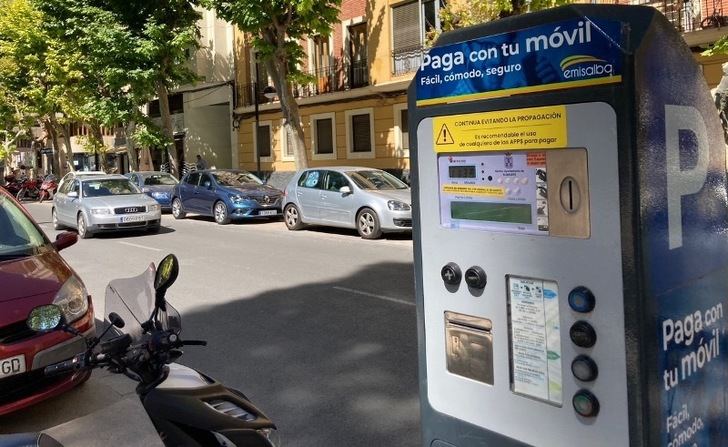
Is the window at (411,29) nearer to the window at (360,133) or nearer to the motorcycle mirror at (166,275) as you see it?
the window at (360,133)

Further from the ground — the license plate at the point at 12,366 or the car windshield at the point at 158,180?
the car windshield at the point at 158,180

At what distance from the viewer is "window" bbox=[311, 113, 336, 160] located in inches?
979

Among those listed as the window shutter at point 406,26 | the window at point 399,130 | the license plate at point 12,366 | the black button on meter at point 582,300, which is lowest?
the license plate at point 12,366

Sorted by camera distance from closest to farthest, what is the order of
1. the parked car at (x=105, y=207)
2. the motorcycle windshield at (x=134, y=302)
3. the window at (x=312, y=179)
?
the motorcycle windshield at (x=134, y=302)
the parked car at (x=105, y=207)
the window at (x=312, y=179)

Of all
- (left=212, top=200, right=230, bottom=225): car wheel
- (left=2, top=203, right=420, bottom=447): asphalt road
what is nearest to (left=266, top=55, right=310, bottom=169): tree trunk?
(left=212, top=200, right=230, bottom=225): car wheel

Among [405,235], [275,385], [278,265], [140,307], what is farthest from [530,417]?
[405,235]

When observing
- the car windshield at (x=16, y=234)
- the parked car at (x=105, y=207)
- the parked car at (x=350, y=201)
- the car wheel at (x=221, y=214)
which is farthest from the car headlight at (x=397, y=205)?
the car windshield at (x=16, y=234)

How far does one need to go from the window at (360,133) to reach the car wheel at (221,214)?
760cm

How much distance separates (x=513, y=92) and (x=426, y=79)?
364 millimetres

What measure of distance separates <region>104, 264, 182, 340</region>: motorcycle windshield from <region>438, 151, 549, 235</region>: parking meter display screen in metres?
1.15

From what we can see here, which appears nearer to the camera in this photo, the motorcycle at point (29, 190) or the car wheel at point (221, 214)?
the car wheel at point (221, 214)

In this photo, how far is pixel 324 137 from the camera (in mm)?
25453

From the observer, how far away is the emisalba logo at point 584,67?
68.7 inches

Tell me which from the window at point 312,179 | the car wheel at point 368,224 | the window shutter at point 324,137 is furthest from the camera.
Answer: the window shutter at point 324,137
